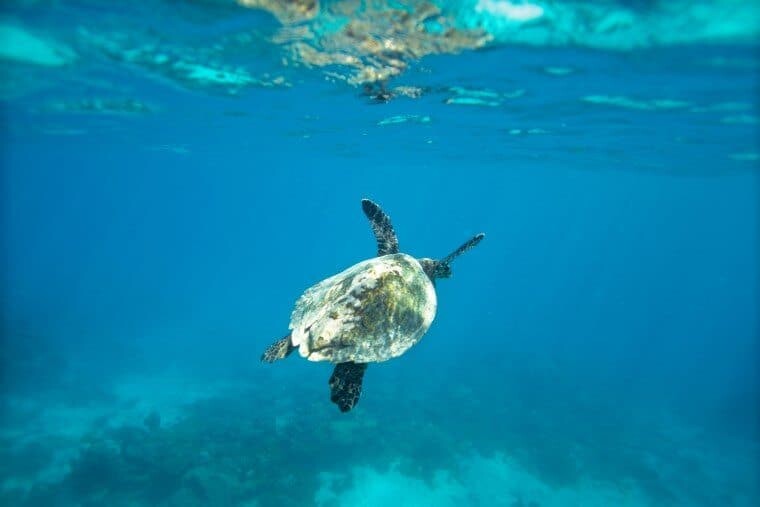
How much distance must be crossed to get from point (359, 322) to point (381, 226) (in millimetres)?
3196

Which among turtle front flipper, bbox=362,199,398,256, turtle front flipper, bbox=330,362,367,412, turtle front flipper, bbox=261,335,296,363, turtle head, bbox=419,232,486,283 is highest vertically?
turtle front flipper, bbox=362,199,398,256

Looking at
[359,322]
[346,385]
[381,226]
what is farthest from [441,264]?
[346,385]

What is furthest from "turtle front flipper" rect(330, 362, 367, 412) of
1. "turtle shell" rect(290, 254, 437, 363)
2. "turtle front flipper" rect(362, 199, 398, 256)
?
"turtle front flipper" rect(362, 199, 398, 256)

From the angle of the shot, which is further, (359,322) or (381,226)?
(381,226)

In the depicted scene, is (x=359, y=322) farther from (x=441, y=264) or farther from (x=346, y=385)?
(x=441, y=264)

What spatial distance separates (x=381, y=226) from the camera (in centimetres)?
916

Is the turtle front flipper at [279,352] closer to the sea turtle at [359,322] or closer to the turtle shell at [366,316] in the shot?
the sea turtle at [359,322]

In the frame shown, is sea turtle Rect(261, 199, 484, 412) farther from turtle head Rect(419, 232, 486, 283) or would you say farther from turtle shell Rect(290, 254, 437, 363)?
turtle head Rect(419, 232, 486, 283)

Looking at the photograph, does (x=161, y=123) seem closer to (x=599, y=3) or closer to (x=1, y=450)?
(x=1, y=450)

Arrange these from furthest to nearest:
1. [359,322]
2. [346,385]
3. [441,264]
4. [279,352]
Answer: [441,264]
[279,352]
[359,322]
[346,385]

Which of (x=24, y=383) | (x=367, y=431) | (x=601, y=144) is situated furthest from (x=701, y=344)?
(x=24, y=383)

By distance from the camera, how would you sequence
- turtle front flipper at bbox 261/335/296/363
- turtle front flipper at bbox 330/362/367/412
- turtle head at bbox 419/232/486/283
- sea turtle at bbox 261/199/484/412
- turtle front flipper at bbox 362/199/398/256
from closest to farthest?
turtle front flipper at bbox 330/362/367/412 → sea turtle at bbox 261/199/484/412 → turtle front flipper at bbox 261/335/296/363 → turtle front flipper at bbox 362/199/398/256 → turtle head at bbox 419/232/486/283

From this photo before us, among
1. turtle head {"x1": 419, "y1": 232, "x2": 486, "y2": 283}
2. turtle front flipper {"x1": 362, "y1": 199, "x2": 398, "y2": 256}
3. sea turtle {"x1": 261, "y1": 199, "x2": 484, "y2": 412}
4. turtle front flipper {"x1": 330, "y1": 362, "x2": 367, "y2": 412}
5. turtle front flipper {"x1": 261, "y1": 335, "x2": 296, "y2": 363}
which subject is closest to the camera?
turtle front flipper {"x1": 330, "y1": 362, "x2": 367, "y2": 412}

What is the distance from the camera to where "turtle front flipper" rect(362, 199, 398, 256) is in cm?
862
